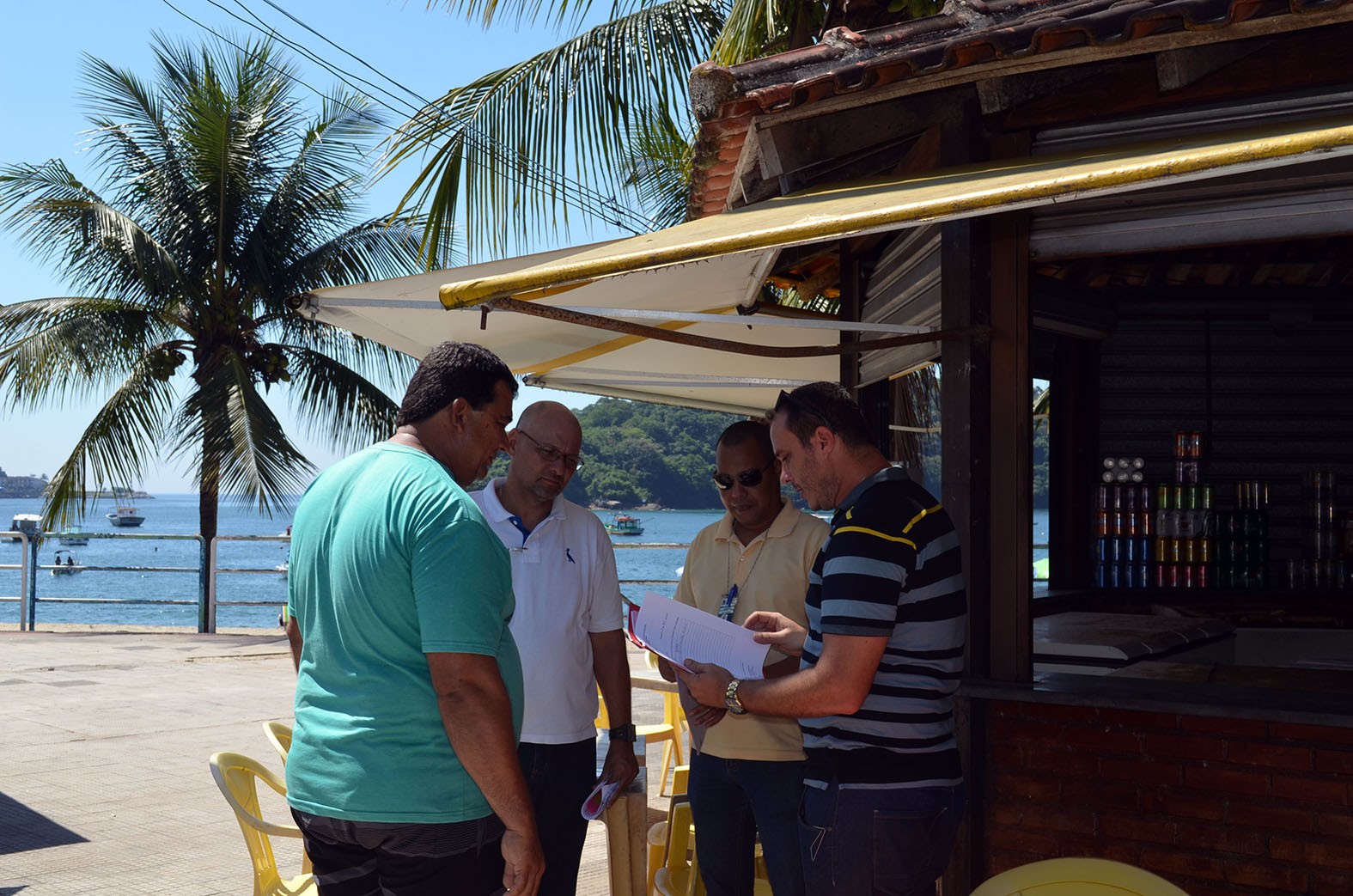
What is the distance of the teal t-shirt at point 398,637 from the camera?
233cm

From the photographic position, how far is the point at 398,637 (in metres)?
2.37


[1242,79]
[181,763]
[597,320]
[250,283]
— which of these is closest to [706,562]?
[597,320]

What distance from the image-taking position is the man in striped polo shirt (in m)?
2.60

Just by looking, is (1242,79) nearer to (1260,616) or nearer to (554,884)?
(554,884)

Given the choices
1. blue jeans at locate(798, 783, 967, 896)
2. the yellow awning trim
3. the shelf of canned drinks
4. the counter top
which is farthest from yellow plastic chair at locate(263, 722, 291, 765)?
the shelf of canned drinks

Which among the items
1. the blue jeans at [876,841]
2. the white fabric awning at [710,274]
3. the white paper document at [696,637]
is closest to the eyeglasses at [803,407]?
the white fabric awning at [710,274]

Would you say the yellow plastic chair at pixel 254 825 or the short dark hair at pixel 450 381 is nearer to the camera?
the short dark hair at pixel 450 381

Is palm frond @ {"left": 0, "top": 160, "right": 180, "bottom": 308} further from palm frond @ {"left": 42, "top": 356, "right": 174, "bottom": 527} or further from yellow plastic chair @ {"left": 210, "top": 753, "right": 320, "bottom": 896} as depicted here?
yellow plastic chair @ {"left": 210, "top": 753, "right": 320, "bottom": 896}

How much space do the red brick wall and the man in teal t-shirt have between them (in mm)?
1909

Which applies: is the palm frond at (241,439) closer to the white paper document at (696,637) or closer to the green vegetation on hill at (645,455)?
the white paper document at (696,637)

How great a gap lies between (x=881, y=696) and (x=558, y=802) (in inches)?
50.4

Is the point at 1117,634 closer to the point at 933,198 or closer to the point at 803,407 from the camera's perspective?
the point at 803,407

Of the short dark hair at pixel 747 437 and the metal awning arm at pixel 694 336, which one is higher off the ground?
the metal awning arm at pixel 694 336

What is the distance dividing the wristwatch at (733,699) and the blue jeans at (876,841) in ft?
1.00
